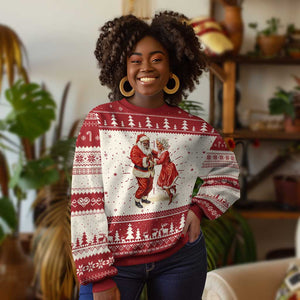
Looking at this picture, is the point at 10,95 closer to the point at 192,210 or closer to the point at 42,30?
the point at 42,30

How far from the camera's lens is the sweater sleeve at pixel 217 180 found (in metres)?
0.63

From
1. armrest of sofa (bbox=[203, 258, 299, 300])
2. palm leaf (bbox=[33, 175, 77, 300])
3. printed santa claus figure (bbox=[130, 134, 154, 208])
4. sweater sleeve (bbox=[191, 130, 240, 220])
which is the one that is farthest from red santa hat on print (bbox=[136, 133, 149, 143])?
armrest of sofa (bbox=[203, 258, 299, 300])

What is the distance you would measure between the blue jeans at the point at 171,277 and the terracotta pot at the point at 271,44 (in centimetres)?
173

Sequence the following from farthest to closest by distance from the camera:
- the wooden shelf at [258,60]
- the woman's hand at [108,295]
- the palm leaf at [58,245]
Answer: the wooden shelf at [258,60] → the palm leaf at [58,245] → the woman's hand at [108,295]

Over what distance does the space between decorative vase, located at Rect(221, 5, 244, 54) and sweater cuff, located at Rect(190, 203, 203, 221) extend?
1.60 m

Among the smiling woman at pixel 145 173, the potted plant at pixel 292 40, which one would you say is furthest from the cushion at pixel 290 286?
the potted plant at pixel 292 40

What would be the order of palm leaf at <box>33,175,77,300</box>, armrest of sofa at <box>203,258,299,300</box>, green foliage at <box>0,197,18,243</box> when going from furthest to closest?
green foliage at <box>0,197,18,243</box>, armrest of sofa at <box>203,258,299,300</box>, palm leaf at <box>33,175,77,300</box>

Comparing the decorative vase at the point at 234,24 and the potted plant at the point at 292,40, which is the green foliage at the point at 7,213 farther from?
the potted plant at the point at 292,40

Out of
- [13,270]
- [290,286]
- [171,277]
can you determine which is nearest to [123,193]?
[171,277]

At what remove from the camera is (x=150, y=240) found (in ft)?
1.95

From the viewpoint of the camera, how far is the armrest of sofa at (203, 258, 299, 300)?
3.85 feet

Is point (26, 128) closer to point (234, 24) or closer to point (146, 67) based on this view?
point (234, 24)

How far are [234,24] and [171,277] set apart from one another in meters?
1.69

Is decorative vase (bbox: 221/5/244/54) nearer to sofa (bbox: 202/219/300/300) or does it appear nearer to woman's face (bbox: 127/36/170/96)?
sofa (bbox: 202/219/300/300)
